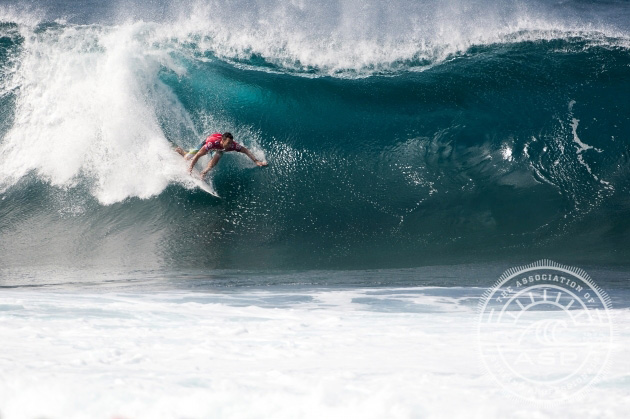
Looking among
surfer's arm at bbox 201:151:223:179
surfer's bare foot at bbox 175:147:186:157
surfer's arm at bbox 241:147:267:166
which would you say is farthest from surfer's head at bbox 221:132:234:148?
surfer's bare foot at bbox 175:147:186:157

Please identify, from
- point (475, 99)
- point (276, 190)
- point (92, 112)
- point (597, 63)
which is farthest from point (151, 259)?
point (597, 63)

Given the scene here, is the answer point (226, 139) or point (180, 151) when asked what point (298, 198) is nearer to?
point (226, 139)

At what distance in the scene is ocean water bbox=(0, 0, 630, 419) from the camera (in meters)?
4.04

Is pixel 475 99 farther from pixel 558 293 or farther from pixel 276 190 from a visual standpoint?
pixel 558 293

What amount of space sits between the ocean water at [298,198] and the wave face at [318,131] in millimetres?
35

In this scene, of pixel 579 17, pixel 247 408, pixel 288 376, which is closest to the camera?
pixel 247 408

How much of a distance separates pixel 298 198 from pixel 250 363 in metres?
4.59

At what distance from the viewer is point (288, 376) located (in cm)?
404

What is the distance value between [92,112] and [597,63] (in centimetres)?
833

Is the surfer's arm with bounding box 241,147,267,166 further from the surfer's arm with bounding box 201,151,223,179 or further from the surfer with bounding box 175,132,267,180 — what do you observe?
the surfer's arm with bounding box 201,151,223,179

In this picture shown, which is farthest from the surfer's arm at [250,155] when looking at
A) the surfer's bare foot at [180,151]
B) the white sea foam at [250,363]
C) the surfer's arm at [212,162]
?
the white sea foam at [250,363]

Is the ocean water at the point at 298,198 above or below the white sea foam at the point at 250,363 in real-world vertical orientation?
above

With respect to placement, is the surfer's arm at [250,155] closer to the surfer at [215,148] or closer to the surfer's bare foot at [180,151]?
the surfer at [215,148]

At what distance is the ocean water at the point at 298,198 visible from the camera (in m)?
4.04
